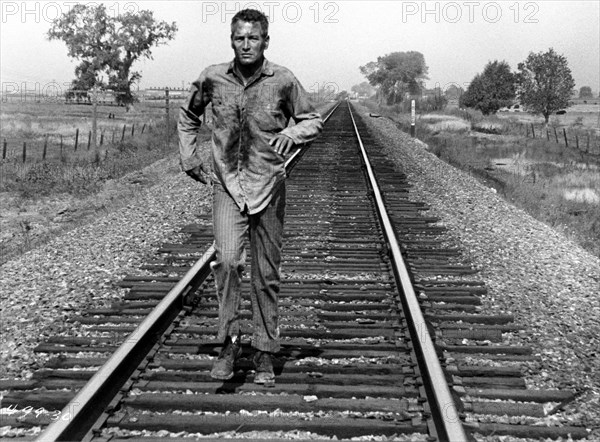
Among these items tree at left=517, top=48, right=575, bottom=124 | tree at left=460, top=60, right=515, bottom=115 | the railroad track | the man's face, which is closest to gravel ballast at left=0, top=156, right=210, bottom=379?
the railroad track

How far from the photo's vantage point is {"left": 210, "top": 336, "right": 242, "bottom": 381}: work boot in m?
3.74

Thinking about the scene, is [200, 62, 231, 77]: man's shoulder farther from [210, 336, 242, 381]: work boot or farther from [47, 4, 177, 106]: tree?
[47, 4, 177, 106]: tree

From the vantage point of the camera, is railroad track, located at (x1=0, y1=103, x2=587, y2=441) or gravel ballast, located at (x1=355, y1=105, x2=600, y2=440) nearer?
railroad track, located at (x1=0, y1=103, x2=587, y2=441)

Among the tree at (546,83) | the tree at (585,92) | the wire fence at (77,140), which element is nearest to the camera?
the wire fence at (77,140)

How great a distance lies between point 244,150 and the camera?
3.71m

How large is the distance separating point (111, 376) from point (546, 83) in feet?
163

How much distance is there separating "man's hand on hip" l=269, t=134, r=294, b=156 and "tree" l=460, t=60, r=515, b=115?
53013 millimetres

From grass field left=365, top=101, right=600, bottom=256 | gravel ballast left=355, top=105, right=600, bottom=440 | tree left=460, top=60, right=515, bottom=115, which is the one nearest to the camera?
gravel ballast left=355, top=105, right=600, bottom=440

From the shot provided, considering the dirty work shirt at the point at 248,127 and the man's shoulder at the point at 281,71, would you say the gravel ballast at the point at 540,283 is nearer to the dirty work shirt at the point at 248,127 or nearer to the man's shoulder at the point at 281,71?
the dirty work shirt at the point at 248,127

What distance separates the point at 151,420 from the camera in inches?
132

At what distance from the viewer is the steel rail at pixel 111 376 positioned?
10.2ft

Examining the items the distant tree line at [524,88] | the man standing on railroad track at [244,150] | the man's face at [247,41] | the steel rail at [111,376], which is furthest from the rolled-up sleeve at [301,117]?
the distant tree line at [524,88]

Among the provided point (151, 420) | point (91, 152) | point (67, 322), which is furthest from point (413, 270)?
point (91, 152)

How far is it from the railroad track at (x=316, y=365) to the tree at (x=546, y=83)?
148ft
